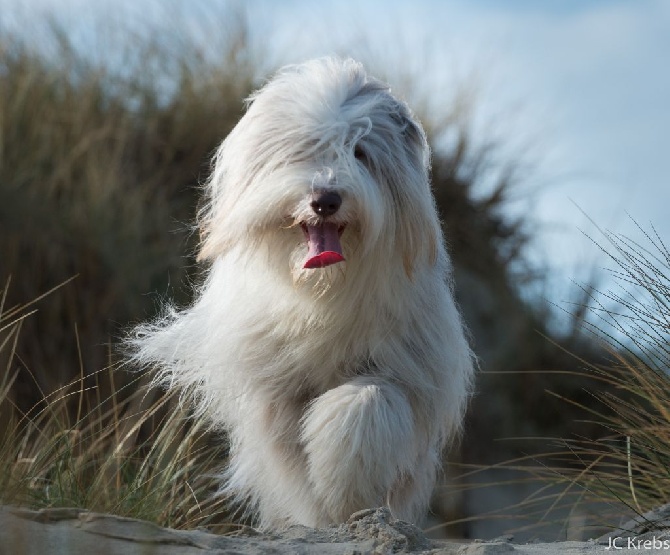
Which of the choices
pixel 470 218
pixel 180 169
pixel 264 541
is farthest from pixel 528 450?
pixel 264 541

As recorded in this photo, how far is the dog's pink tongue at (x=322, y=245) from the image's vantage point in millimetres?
4035

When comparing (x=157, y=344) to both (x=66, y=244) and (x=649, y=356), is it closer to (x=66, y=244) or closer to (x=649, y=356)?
(x=649, y=356)

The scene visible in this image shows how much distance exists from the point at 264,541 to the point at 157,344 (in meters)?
2.23

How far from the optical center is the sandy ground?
8.93 ft

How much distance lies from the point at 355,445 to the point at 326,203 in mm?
892

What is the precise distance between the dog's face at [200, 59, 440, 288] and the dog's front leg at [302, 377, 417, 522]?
1.62 ft

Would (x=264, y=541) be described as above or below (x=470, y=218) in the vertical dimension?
below

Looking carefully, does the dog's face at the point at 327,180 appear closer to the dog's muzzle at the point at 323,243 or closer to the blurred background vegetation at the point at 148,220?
the dog's muzzle at the point at 323,243

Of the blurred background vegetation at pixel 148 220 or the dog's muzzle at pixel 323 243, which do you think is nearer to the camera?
the dog's muzzle at pixel 323 243

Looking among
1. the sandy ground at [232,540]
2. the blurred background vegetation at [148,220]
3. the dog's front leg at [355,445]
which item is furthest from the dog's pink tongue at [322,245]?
the blurred background vegetation at [148,220]

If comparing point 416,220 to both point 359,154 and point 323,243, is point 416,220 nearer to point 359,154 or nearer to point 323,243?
point 359,154

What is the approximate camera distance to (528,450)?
11023mm

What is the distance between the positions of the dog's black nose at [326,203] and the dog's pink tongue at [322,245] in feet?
0.29

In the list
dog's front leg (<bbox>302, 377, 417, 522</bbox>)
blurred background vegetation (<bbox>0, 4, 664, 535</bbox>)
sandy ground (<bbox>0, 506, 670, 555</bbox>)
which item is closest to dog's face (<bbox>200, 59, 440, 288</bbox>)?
dog's front leg (<bbox>302, 377, 417, 522</bbox>)
